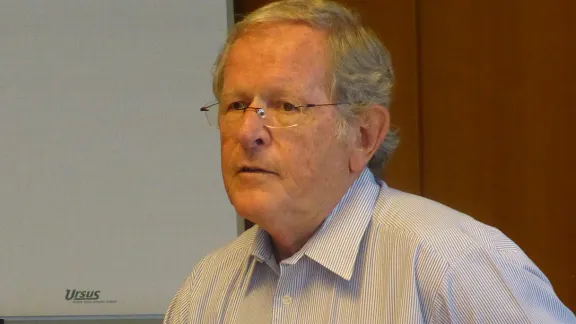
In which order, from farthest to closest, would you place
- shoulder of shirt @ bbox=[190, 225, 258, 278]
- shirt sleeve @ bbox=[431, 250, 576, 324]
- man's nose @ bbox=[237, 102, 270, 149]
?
shoulder of shirt @ bbox=[190, 225, 258, 278] → man's nose @ bbox=[237, 102, 270, 149] → shirt sleeve @ bbox=[431, 250, 576, 324]

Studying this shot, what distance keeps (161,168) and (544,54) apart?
1176mm

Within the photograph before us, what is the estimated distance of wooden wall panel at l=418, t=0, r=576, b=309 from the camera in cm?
200

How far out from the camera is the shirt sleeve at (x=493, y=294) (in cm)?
89

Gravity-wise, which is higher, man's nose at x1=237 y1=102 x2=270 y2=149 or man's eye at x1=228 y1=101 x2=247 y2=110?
man's eye at x1=228 y1=101 x2=247 y2=110

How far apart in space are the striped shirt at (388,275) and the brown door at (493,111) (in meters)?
1.01

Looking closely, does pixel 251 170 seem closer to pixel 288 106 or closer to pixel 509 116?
pixel 288 106

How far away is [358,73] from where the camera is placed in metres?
1.08

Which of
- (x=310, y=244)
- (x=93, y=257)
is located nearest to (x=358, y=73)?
(x=310, y=244)

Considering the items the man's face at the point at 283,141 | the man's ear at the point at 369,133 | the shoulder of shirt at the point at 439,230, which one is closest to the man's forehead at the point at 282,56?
the man's face at the point at 283,141

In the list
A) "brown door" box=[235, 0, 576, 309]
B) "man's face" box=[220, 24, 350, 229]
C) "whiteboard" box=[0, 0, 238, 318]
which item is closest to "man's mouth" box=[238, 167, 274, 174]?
"man's face" box=[220, 24, 350, 229]

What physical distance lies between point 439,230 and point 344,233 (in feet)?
0.48

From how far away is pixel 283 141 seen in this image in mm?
1011

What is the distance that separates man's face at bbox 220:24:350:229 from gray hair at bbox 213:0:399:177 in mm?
18

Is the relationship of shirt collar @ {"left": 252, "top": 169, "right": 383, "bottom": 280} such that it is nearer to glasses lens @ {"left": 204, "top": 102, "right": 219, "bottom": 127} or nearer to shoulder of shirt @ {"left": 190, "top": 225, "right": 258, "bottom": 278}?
shoulder of shirt @ {"left": 190, "top": 225, "right": 258, "bottom": 278}
